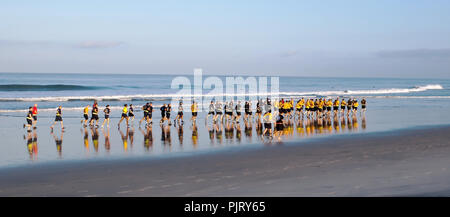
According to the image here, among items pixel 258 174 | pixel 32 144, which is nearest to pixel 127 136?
pixel 32 144

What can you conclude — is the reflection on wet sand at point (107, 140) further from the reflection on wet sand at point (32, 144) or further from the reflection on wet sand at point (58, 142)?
the reflection on wet sand at point (32, 144)

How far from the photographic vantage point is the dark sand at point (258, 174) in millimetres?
11445

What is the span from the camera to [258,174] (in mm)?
13461

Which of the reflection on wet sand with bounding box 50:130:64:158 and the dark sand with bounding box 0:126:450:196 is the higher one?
the reflection on wet sand with bounding box 50:130:64:158

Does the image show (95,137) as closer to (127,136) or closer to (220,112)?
(127,136)

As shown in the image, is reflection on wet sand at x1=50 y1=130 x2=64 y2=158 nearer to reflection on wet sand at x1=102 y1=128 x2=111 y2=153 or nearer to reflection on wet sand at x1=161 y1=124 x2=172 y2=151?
reflection on wet sand at x1=102 y1=128 x2=111 y2=153

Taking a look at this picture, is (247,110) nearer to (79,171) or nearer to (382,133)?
(382,133)

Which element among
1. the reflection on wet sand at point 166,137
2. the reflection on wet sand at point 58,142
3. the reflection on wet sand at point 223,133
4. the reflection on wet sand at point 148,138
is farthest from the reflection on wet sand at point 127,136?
the reflection on wet sand at point 58,142

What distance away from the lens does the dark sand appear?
11445 millimetres

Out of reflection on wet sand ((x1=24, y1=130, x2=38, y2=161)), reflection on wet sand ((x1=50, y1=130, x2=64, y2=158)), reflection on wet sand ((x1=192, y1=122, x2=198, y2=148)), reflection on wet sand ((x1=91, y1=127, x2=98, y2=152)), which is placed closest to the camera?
reflection on wet sand ((x1=24, y1=130, x2=38, y2=161))

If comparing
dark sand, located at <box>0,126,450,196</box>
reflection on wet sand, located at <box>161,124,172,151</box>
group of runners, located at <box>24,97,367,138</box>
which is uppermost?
group of runners, located at <box>24,97,367,138</box>

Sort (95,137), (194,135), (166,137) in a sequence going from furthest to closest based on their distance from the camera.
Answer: (194,135)
(166,137)
(95,137)

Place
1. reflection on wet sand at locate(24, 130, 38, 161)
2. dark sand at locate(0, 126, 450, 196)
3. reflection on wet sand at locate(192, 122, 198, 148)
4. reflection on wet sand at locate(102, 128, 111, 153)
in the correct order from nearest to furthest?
dark sand at locate(0, 126, 450, 196)
reflection on wet sand at locate(24, 130, 38, 161)
reflection on wet sand at locate(102, 128, 111, 153)
reflection on wet sand at locate(192, 122, 198, 148)

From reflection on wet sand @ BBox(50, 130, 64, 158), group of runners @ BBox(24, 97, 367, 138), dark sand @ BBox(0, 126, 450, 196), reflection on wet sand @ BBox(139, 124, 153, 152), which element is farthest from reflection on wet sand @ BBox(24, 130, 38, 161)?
reflection on wet sand @ BBox(139, 124, 153, 152)
